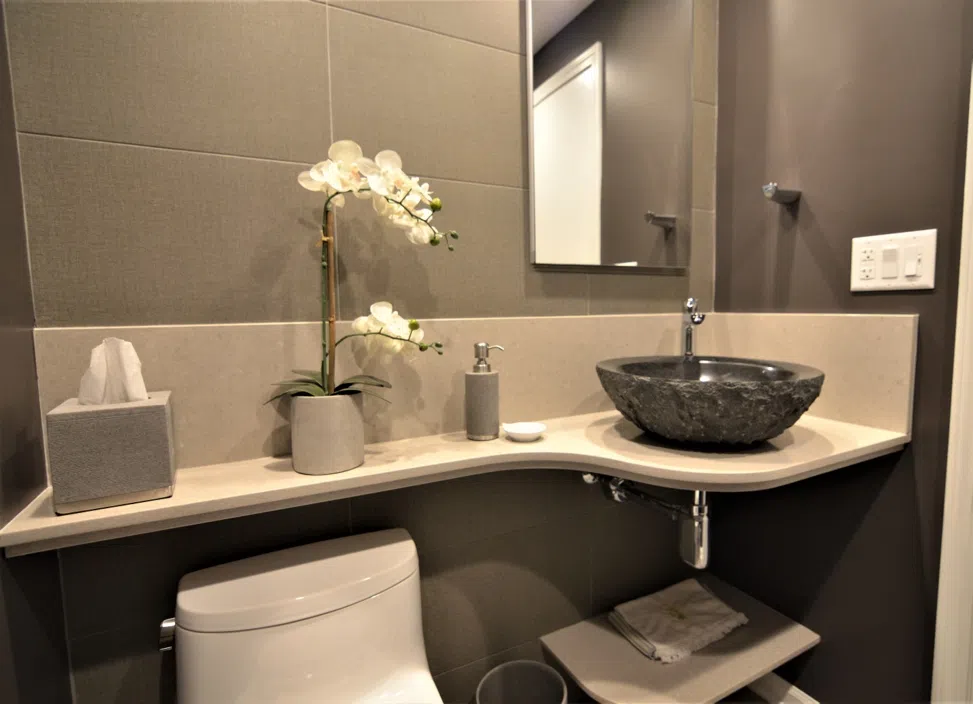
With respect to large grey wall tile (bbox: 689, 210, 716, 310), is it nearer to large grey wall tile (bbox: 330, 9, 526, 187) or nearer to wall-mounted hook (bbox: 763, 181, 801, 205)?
wall-mounted hook (bbox: 763, 181, 801, 205)

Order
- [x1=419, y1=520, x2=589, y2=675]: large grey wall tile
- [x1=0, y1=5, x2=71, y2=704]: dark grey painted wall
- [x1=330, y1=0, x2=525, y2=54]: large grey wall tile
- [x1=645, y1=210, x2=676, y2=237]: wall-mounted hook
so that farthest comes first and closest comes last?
1. [x1=645, y1=210, x2=676, y2=237]: wall-mounted hook
2. [x1=419, y1=520, x2=589, y2=675]: large grey wall tile
3. [x1=330, y1=0, x2=525, y2=54]: large grey wall tile
4. [x1=0, y1=5, x2=71, y2=704]: dark grey painted wall

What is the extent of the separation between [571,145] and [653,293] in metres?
0.42

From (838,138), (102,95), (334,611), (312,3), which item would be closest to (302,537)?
(334,611)

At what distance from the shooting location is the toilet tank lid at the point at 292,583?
688 mm

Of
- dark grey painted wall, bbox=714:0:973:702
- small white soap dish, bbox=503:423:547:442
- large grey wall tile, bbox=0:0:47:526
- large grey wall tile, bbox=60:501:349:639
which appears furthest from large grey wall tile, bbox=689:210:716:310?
large grey wall tile, bbox=0:0:47:526

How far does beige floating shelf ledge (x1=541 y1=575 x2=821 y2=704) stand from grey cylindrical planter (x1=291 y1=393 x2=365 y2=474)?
0.73 meters

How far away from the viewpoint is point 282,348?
0.85m

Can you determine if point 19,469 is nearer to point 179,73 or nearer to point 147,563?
point 147,563

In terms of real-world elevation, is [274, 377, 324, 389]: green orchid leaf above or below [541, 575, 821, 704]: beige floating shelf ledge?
above

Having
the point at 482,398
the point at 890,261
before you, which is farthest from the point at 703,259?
the point at 482,398

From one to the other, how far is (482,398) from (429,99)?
0.61m

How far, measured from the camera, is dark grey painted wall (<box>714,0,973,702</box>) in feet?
2.90

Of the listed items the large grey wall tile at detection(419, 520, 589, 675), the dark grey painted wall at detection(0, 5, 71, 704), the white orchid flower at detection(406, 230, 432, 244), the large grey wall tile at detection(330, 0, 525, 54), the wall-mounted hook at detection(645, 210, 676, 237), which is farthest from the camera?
the wall-mounted hook at detection(645, 210, 676, 237)

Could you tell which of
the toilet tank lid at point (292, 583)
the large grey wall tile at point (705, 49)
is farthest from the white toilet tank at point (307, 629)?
the large grey wall tile at point (705, 49)
